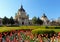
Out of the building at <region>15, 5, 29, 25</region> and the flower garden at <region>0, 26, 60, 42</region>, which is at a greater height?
the building at <region>15, 5, 29, 25</region>

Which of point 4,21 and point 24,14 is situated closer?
point 4,21

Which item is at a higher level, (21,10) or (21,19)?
(21,10)

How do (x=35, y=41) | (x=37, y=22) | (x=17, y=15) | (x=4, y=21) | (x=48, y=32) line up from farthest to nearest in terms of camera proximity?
1. (x=17, y=15)
2. (x=37, y=22)
3. (x=4, y=21)
4. (x=48, y=32)
5. (x=35, y=41)

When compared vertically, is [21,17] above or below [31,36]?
above

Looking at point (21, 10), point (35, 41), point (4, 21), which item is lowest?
point (35, 41)

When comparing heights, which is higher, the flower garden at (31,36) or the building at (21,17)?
the building at (21,17)

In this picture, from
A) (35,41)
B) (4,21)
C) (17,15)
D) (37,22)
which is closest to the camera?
(35,41)

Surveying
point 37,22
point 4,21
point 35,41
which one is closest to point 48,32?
point 35,41

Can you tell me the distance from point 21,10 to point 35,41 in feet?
196

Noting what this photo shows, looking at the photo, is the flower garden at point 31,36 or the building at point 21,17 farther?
the building at point 21,17

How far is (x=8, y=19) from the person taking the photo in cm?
5272

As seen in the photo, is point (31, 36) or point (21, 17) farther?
point (21, 17)

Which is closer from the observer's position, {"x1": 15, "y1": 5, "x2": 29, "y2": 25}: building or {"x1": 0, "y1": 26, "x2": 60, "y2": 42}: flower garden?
{"x1": 0, "y1": 26, "x2": 60, "y2": 42}: flower garden

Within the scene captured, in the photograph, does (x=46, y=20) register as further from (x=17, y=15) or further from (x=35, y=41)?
(x=35, y=41)
